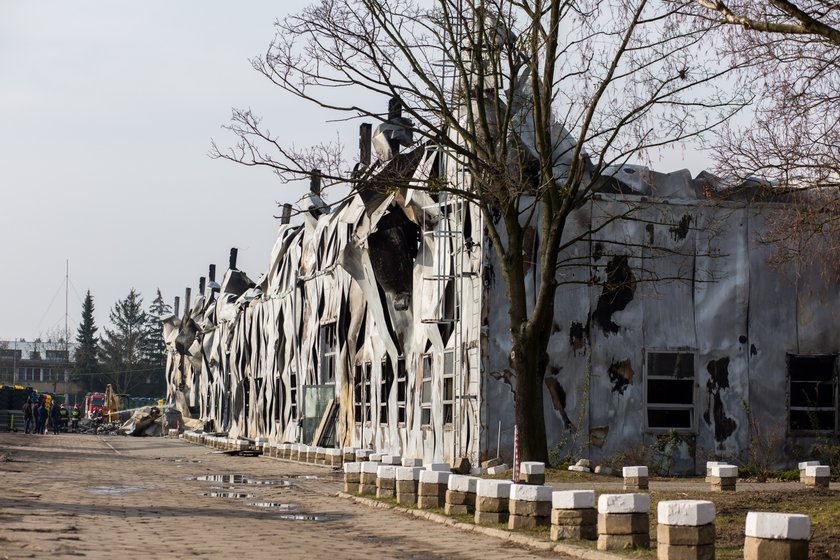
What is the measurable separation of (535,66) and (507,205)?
2510mm

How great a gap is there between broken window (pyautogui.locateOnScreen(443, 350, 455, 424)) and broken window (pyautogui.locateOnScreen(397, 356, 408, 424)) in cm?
Answer: 354

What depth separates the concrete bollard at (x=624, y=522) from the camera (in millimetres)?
12141

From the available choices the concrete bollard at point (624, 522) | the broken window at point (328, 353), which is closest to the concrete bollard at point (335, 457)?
the broken window at point (328, 353)

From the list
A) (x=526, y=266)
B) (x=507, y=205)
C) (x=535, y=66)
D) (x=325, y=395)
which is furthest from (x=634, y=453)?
(x=325, y=395)

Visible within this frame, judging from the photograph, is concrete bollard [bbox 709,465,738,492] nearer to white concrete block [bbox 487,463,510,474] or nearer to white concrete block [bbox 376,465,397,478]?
white concrete block [bbox 376,465,397,478]

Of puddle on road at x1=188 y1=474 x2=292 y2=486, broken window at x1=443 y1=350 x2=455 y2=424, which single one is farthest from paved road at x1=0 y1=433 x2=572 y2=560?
broken window at x1=443 y1=350 x2=455 y2=424

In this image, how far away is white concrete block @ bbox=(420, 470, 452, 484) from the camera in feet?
58.9

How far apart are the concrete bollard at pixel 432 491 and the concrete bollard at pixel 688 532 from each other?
702 cm

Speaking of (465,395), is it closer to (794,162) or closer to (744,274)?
(744,274)

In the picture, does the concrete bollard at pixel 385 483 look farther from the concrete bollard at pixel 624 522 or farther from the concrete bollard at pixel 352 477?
the concrete bollard at pixel 624 522

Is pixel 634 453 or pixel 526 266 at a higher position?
pixel 526 266

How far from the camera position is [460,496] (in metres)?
16.7

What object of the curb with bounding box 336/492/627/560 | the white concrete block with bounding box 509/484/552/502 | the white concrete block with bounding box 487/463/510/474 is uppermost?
the white concrete block with bounding box 509/484/552/502

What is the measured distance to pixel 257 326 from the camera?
5853cm
